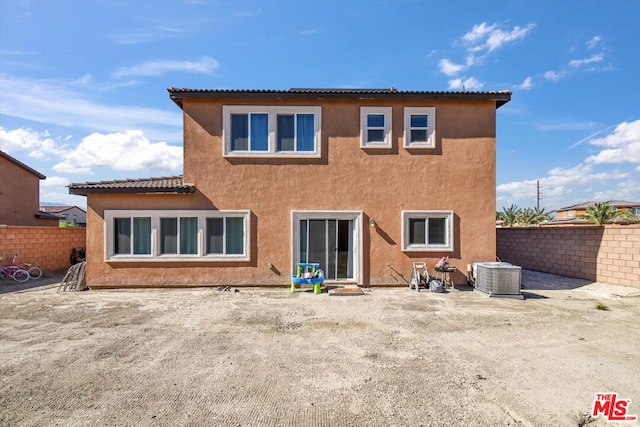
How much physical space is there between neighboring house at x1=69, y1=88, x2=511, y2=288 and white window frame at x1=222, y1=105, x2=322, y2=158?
0.12 feet

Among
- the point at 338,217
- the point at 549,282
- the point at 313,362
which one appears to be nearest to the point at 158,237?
the point at 338,217

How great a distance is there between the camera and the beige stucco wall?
11.4 m

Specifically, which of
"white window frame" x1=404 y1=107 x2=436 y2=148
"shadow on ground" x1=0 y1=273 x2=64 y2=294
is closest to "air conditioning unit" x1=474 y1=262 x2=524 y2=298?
"white window frame" x1=404 y1=107 x2=436 y2=148

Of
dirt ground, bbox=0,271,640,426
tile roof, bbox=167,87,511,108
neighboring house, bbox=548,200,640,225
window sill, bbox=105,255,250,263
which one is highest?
tile roof, bbox=167,87,511,108

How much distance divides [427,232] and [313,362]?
7720 millimetres

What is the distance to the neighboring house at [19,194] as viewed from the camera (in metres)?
18.5

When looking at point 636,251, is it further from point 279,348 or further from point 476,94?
point 279,348

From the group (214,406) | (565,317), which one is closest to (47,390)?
(214,406)

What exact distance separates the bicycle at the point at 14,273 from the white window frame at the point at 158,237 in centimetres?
515

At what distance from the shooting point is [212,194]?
11492mm

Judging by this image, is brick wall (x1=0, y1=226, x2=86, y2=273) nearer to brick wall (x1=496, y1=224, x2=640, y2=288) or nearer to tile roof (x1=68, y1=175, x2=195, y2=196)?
tile roof (x1=68, y1=175, x2=195, y2=196)

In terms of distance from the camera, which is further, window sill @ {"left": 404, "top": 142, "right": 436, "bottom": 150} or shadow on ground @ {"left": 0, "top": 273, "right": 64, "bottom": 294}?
window sill @ {"left": 404, "top": 142, "right": 436, "bottom": 150}

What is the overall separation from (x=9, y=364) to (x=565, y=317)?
469 inches

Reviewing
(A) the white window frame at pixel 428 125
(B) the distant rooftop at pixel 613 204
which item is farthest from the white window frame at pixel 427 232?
(B) the distant rooftop at pixel 613 204
